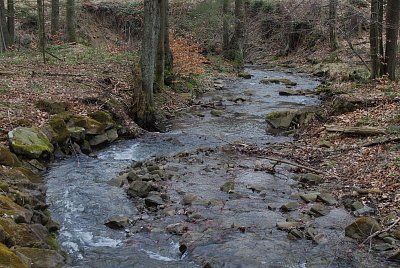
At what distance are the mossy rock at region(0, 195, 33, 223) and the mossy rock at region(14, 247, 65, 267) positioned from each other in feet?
2.65

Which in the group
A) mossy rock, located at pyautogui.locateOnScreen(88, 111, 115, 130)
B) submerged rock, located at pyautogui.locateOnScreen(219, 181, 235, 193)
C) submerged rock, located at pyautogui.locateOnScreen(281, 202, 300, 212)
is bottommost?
submerged rock, located at pyautogui.locateOnScreen(281, 202, 300, 212)

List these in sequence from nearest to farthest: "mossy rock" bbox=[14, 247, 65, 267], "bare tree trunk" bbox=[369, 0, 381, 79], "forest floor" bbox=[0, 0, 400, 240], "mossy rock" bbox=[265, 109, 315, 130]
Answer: "mossy rock" bbox=[14, 247, 65, 267] < "forest floor" bbox=[0, 0, 400, 240] < "mossy rock" bbox=[265, 109, 315, 130] < "bare tree trunk" bbox=[369, 0, 381, 79]

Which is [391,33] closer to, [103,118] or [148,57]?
[148,57]

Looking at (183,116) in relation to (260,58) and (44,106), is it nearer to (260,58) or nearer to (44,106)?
(44,106)

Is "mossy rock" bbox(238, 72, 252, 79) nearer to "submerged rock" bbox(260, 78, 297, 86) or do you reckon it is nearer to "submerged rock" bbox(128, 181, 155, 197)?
"submerged rock" bbox(260, 78, 297, 86)

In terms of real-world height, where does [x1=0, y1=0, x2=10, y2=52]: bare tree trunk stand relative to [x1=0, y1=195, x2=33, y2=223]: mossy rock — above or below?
above

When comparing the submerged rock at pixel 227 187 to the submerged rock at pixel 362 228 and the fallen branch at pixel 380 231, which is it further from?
the fallen branch at pixel 380 231

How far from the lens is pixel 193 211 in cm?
859

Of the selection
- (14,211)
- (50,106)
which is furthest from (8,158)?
(50,106)

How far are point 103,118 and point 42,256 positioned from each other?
7.82m

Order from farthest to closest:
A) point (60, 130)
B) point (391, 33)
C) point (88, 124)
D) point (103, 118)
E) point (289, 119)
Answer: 1. point (391, 33)
2. point (289, 119)
3. point (103, 118)
4. point (88, 124)
5. point (60, 130)

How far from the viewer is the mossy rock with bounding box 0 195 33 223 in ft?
21.5

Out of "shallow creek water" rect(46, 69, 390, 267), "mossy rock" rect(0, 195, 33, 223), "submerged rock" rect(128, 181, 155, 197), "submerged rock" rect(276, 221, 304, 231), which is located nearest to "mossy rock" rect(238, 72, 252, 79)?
"shallow creek water" rect(46, 69, 390, 267)

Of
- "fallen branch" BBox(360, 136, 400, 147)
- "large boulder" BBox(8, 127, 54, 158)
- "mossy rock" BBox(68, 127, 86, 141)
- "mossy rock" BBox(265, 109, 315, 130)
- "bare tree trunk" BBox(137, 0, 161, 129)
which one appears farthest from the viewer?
"mossy rock" BBox(265, 109, 315, 130)
